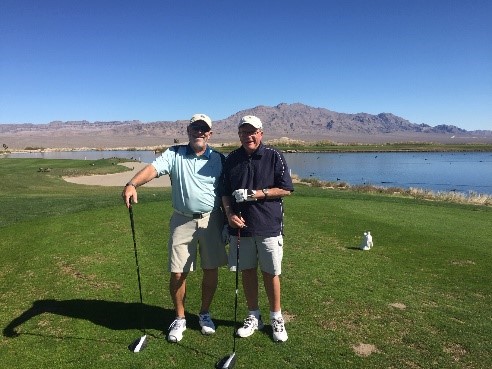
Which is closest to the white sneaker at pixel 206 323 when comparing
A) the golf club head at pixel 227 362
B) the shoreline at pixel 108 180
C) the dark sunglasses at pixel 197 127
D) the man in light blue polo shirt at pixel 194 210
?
the man in light blue polo shirt at pixel 194 210

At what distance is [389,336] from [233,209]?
2382mm

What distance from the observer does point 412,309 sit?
5.59 metres

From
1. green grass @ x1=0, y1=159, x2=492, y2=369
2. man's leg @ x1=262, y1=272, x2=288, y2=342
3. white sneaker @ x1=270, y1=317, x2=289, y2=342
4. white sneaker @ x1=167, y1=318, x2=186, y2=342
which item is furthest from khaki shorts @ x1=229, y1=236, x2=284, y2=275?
white sneaker @ x1=167, y1=318, x2=186, y2=342

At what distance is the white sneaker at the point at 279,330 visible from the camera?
4719 millimetres

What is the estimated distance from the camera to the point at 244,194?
4.59 metres

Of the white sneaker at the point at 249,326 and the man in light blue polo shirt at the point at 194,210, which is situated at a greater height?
the man in light blue polo shirt at the point at 194,210

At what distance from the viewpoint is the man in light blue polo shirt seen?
485 centimetres

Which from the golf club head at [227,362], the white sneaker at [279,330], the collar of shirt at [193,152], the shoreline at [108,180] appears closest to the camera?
the golf club head at [227,362]

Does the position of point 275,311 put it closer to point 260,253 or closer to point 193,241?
point 260,253

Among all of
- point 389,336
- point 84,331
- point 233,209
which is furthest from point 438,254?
point 84,331

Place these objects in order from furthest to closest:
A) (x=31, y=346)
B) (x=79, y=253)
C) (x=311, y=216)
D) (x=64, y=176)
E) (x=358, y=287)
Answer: (x=64, y=176) < (x=311, y=216) < (x=79, y=253) < (x=358, y=287) < (x=31, y=346)

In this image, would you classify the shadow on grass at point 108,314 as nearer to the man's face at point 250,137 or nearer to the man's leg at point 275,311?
the man's leg at point 275,311

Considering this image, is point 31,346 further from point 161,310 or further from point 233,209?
point 233,209

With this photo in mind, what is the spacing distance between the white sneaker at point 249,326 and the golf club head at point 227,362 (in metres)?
0.56
